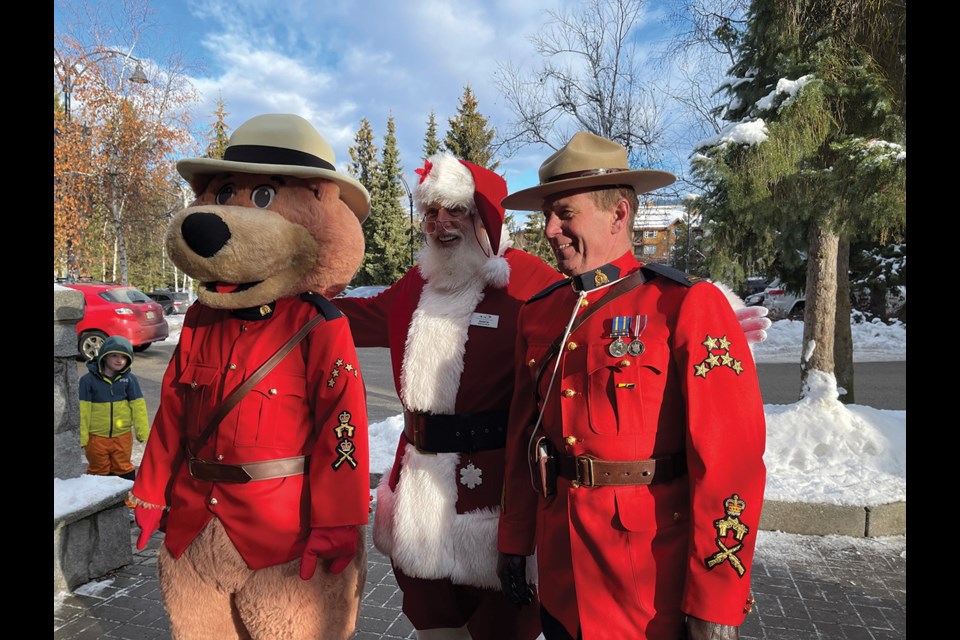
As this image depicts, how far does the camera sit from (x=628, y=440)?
1.79 metres

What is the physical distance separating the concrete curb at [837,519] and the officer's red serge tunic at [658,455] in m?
3.47

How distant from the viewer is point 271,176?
90.3 inches

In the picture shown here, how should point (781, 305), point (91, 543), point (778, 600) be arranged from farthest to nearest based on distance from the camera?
point (781, 305) → point (91, 543) → point (778, 600)

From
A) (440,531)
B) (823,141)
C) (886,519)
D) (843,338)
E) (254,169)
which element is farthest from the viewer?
(843,338)

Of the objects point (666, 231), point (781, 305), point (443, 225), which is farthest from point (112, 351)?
point (666, 231)

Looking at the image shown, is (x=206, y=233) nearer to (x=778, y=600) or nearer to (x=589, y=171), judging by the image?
(x=589, y=171)

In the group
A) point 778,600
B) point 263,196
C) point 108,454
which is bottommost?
point 778,600

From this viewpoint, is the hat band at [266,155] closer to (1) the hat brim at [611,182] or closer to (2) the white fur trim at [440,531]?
(1) the hat brim at [611,182]

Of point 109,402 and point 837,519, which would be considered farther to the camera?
point 109,402

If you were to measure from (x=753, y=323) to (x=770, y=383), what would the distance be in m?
10.3

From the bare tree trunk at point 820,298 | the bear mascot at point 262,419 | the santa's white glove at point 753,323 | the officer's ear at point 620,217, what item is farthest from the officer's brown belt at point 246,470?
the bare tree trunk at point 820,298

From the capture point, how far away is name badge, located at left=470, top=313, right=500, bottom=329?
260 centimetres

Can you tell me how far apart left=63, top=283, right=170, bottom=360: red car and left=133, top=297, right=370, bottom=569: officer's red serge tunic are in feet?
39.0

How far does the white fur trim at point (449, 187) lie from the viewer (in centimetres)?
268
